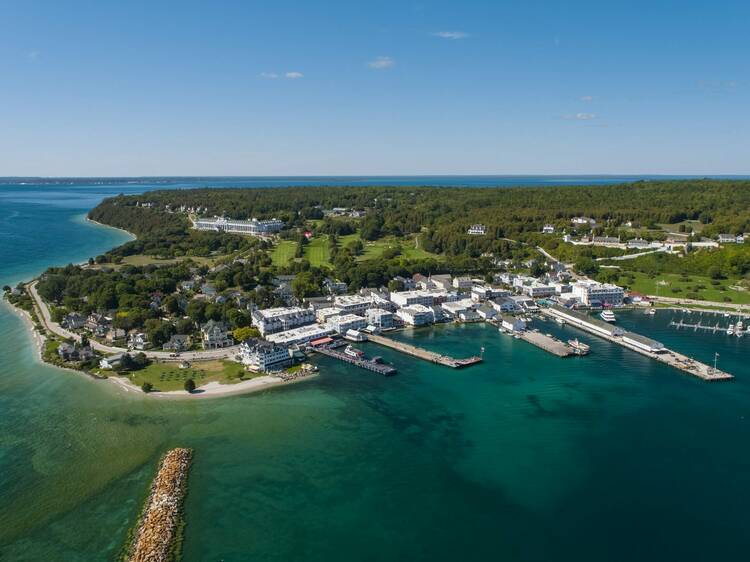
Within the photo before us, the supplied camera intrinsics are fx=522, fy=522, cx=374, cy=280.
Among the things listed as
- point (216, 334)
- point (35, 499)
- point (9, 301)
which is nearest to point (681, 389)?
point (216, 334)

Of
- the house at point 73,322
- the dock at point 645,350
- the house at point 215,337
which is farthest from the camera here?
the house at point 73,322

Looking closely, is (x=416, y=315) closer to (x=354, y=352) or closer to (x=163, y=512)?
(x=354, y=352)

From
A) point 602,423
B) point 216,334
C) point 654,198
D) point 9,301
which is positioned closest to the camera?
point 602,423

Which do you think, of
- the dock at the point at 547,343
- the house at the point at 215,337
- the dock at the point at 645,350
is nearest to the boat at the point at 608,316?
the dock at the point at 645,350

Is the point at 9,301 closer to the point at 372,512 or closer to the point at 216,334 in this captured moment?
the point at 216,334

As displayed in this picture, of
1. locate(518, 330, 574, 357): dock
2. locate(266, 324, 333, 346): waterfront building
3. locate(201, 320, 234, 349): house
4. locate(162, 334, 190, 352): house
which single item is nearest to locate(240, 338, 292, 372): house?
locate(266, 324, 333, 346): waterfront building

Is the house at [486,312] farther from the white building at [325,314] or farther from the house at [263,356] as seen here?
the house at [263,356]
